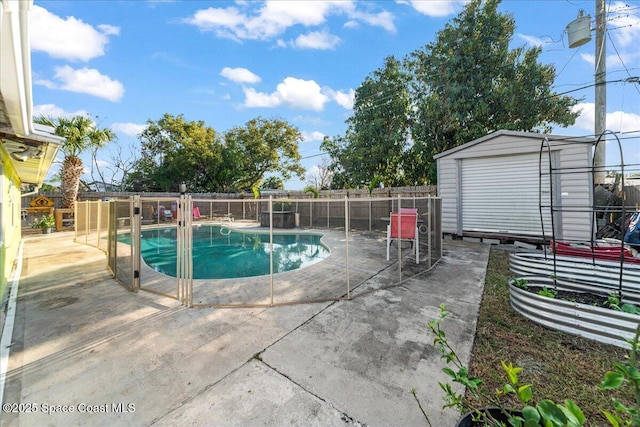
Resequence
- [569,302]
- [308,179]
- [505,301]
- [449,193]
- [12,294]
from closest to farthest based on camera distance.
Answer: [569,302] → [505,301] → [12,294] → [449,193] → [308,179]

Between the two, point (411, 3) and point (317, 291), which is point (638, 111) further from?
point (317, 291)

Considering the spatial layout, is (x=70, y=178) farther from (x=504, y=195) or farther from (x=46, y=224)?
(x=504, y=195)

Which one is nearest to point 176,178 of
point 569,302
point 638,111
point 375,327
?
point 375,327

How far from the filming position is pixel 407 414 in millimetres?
1683

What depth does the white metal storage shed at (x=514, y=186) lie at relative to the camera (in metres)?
6.16

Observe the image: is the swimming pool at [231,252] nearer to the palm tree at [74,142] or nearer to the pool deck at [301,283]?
the pool deck at [301,283]

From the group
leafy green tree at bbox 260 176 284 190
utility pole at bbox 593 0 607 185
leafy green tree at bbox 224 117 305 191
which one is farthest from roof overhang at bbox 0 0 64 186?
leafy green tree at bbox 260 176 284 190

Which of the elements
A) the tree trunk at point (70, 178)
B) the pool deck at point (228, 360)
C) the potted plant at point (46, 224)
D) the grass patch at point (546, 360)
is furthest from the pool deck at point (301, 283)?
the tree trunk at point (70, 178)

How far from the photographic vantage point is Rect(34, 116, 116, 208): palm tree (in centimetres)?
1010

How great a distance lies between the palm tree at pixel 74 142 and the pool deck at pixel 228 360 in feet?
30.3

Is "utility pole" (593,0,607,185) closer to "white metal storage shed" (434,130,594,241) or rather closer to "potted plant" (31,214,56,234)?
"white metal storage shed" (434,130,594,241)

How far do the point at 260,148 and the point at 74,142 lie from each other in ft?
36.2

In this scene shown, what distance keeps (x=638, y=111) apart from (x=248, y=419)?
14.1 m

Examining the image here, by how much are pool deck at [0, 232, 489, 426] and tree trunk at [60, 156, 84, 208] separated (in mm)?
9790
